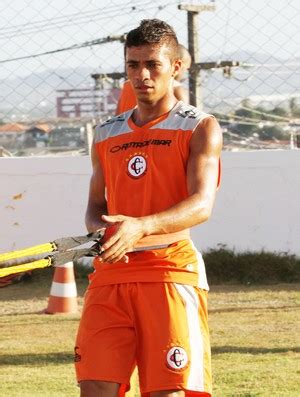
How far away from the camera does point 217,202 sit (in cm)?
1192

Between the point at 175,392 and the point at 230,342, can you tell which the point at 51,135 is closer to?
the point at 230,342

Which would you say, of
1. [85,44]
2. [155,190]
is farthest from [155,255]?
[85,44]

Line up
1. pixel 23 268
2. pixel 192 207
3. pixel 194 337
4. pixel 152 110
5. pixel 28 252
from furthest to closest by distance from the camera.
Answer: pixel 152 110 < pixel 194 337 < pixel 192 207 < pixel 23 268 < pixel 28 252

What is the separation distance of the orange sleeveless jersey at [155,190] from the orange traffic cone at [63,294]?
18.0 ft

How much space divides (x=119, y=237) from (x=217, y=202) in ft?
25.3

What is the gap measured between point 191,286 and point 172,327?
0.21 meters

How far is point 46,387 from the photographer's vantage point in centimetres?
724

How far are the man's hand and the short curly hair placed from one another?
2.94 ft

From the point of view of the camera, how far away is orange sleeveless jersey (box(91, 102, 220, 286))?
4.79 m

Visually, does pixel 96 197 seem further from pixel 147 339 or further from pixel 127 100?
pixel 127 100

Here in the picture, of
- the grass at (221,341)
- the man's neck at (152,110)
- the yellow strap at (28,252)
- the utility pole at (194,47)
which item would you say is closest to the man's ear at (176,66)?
the man's neck at (152,110)

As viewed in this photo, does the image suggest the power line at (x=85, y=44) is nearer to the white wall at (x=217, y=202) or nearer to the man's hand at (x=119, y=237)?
the white wall at (x=217, y=202)

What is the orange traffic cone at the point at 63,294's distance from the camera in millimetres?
10328

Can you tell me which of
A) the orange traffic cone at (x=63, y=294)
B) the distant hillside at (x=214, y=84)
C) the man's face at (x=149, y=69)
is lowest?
the orange traffic cone at (x=63, y=294)
